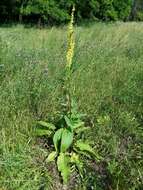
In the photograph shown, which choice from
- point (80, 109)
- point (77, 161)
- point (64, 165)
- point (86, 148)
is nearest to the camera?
point (64, 165)

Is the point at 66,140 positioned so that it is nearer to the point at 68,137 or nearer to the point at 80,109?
the point at 68,137

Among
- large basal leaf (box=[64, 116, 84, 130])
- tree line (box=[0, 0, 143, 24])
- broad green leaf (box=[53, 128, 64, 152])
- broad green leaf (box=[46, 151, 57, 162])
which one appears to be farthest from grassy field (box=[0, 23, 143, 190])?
tree line (box=[0, 0, 143, 24])

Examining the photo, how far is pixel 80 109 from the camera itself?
506 cm

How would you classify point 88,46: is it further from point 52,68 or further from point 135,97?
point 135,97

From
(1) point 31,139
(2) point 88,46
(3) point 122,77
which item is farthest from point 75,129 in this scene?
(2) point 88,46

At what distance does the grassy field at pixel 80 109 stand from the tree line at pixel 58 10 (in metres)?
16.0

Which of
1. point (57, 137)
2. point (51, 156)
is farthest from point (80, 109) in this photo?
point (51, 156)

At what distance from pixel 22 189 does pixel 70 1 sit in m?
20.6

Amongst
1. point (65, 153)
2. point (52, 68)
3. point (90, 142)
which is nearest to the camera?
point (65, 153)

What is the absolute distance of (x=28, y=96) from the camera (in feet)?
16.0

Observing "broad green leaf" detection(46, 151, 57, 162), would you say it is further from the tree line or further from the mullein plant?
the tree line

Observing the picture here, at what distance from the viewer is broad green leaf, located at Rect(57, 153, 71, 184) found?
3922 millimetres

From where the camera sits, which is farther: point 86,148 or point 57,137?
point 86,148

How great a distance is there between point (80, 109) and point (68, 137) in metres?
1.01
